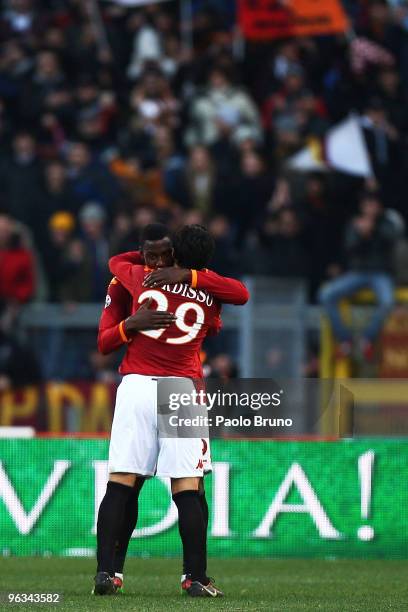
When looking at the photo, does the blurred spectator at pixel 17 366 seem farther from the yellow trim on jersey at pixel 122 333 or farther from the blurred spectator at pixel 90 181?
the yellow trim on jersey at pixel 122 333

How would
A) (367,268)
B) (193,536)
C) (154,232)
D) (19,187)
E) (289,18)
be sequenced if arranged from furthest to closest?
(289,18), (19,187), (367,268), (154,232), (193,536)

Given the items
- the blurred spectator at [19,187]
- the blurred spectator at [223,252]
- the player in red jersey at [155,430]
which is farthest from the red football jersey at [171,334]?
the blurred spectator at [19,187]

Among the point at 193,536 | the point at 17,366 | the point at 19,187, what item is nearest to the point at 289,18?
the point at 19,187

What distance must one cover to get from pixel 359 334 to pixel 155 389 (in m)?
6.48

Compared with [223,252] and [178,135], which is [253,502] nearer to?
[223,252]

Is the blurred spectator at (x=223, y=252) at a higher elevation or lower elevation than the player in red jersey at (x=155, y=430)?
higher

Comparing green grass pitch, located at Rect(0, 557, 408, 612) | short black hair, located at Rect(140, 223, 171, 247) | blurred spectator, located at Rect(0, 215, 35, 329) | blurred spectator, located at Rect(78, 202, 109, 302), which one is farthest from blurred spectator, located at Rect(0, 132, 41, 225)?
short black hair, located at Rect(140, 223, 171, 247)

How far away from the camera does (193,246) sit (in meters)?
7.87

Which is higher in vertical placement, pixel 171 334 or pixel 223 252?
pixel 223 252

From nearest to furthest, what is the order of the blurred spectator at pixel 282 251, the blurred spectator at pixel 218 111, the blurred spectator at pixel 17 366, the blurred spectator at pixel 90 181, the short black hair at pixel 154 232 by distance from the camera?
the short black hair at pixel 154 232, the blurred spectator at pixel 17 366, the blurred spectator at pixel 282 251, the blurred spectator at pixel 90 181, the blurred spectator at pixel 218 111

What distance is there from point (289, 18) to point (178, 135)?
189 cm

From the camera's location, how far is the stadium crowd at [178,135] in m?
15.7

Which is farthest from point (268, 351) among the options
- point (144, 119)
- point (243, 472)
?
point (144, 119)

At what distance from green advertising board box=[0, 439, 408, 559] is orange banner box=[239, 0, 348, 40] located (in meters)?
7.08
